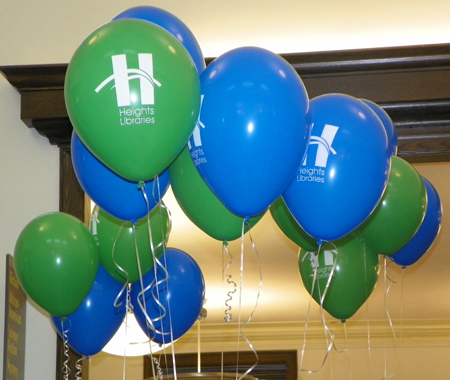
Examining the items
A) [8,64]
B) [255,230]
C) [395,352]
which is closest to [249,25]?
[8,64]

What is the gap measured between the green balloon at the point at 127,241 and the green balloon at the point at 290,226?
1.00 ft

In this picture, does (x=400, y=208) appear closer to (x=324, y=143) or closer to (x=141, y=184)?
(x=324, y=143)

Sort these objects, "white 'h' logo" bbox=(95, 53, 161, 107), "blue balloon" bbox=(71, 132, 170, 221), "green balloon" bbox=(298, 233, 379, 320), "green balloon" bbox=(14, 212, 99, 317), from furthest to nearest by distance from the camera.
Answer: "green balloon" bbox=(298, 233, 379, 320)
"green balloon" bbox=(14, 212, 99, 317)
"blue balloon" bbox=(71, 132, 170, 221)
"white 'h' logo" bbox=(95, 53, 161, 107)

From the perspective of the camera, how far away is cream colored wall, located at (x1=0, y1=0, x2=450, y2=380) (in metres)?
2.43

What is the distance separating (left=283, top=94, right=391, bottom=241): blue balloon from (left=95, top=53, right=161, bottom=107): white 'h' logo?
0.37 metres

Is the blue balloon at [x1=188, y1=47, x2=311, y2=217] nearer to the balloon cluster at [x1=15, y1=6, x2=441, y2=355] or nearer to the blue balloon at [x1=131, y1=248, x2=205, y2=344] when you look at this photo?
the balloon cluster at [x1=15, y1=6, x2=441, y2=355]

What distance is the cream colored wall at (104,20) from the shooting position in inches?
95.7

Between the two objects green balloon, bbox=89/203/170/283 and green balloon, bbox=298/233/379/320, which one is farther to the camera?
green balloon, bbox=298/233/379/320

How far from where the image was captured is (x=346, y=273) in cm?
214

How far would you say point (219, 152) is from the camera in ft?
4.72

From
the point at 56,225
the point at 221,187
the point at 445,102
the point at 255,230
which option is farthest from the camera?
the point at 255,230

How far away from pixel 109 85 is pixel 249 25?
4.10 feet

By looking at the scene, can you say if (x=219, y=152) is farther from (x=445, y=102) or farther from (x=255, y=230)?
(x=255, y=230)

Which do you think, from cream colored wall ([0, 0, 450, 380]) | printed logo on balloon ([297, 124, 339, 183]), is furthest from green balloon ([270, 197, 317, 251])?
cream colored wall ([0, 0, 450, 380])
